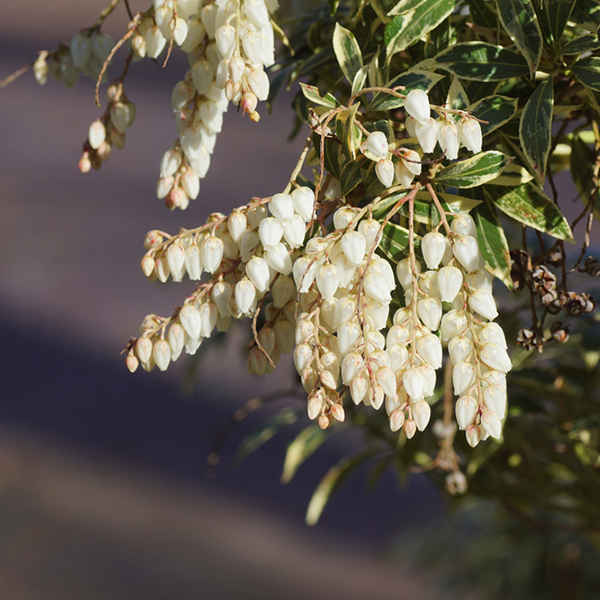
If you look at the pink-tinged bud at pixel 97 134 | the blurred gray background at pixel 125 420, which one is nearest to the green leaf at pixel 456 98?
A: the pink-tinged bud at pixel 97 134

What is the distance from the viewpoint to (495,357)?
0.29 meters

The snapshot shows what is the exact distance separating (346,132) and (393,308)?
10 centimetres

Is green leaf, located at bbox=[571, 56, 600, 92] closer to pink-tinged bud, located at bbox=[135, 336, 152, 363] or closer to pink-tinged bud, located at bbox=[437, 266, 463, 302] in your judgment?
pink-tinged bud, located at bbox=[437, 266, 463, 302]

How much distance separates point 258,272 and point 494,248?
132 mm

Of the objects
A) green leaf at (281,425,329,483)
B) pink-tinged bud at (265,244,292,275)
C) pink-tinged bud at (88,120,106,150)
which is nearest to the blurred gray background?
green leaf at (281,425,329,483)

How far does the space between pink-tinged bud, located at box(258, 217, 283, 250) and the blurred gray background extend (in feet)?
3.95

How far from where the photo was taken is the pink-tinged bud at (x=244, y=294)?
11.6 inches

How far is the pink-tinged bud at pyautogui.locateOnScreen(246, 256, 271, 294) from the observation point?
29cm

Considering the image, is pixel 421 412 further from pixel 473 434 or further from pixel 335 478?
pixel 335 478

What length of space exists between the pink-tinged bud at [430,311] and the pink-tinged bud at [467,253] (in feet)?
0.07

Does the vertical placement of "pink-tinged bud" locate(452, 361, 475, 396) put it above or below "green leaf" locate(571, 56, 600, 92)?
below

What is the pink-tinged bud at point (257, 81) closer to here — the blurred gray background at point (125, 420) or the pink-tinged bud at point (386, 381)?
the pink-tinged bud at point (386, 381)

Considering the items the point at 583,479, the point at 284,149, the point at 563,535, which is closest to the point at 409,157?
the point at 583,479

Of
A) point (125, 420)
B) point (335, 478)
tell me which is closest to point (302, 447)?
point (335, 478)
